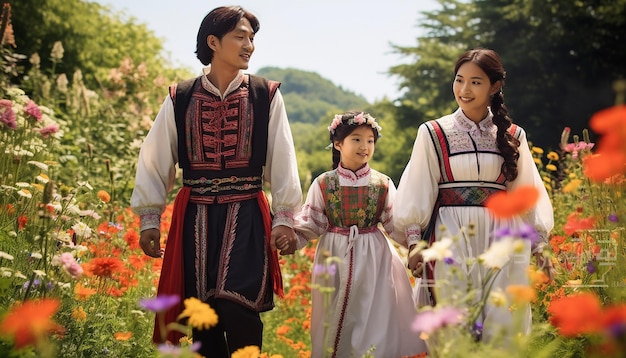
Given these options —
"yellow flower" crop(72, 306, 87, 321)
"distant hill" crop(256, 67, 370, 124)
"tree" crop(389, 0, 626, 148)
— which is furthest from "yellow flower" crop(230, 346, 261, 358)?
"distant hill" crop(256, 67, 370, 124)

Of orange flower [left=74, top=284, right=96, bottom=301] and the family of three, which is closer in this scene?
orange flower [left=74, top=284, right=96, bottom=301]

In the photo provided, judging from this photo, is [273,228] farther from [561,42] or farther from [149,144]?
[561,42]

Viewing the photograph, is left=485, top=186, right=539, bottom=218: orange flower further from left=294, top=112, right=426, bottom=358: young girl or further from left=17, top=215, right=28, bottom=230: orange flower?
left=17, top=215, right=28, bottom=230: orange flower

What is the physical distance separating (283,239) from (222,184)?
0.42 meters

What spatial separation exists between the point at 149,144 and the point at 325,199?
106 centimetres

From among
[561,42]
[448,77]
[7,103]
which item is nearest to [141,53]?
[448,77]

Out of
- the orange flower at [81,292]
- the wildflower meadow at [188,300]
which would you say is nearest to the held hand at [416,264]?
the wildflower meadow at [188,300]

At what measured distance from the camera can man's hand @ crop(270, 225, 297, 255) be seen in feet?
13.3

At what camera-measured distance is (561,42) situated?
23.0 meters

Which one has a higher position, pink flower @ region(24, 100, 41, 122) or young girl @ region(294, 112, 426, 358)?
Result: pink flower @ region(24, 100, 41, 122)

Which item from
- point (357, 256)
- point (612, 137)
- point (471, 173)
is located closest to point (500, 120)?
point (471, 173)

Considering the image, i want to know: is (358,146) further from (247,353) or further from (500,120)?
(247,353)

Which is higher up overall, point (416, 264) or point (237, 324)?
point (416, 264)

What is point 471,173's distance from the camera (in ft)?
13.2
